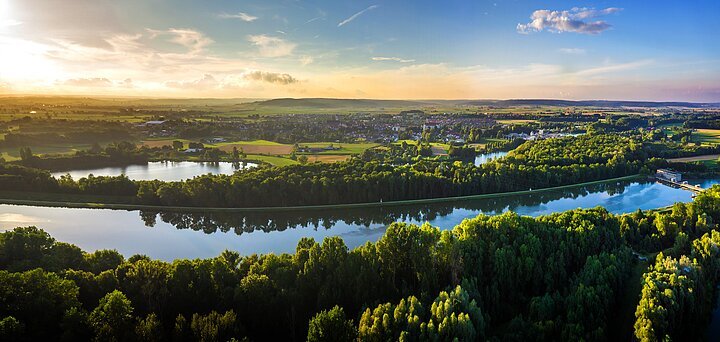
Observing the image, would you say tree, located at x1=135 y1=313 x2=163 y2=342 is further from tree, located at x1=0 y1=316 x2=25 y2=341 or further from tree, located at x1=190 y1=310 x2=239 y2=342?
tree, located at x1=0 y1=316 x2=25 y2=341

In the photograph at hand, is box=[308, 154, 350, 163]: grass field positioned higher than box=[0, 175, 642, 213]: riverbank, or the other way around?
box=[308, 154, 350, 163]: grass field

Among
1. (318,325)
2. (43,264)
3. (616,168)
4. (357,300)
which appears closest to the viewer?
(318,325)

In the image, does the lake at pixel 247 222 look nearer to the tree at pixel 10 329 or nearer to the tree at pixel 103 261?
the tree at pixel 103 261

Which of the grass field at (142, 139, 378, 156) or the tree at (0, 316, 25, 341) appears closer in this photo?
the tree at (0, 316, 25, 341)

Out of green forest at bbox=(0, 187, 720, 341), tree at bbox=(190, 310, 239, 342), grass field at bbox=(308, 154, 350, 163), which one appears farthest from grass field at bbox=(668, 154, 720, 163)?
tree at bbox=(190, 310, 239, 342)

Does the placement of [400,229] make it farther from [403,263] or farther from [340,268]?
[340,268]

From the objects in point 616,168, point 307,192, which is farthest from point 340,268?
point 616,168
